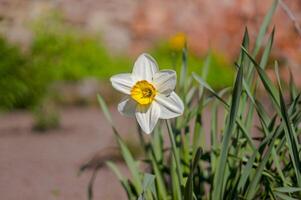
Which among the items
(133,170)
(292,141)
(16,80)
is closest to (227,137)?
(292,141)

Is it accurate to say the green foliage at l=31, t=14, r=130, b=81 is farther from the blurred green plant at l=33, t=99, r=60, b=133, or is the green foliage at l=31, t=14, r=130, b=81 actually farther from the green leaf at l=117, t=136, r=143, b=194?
the green leaf at l=117, t=136, r=143, b=194

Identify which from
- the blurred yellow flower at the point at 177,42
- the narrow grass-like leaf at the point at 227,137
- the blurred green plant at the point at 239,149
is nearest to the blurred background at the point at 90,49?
the blurred yellow flower at the point at 177,42

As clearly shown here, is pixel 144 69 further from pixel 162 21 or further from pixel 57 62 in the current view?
pixel 162 21

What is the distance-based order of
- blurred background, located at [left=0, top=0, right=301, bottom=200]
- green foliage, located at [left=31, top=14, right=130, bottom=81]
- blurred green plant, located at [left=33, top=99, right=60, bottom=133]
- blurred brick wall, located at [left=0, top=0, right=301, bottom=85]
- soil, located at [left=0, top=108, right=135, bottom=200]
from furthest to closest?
blurred brick wall, located at [left=0, top=0, right=301, bottom=85]
green foliage, located at [left=31, top=14, right=130, bottom=81]
blurred background, located at [left=0, top=0, right=301, bottom=200]
blurred green plant, located at [left=33, top=99, right=60, bottom=133]
soil, located at [left=0, top=108, right=135, bottom=200]

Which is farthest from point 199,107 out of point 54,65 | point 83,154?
point 54,65

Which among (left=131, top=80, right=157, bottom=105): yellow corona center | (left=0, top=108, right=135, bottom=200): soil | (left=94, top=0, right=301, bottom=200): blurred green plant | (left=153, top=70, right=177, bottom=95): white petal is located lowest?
(left=0, top=108, right=135, bottom=200): soil

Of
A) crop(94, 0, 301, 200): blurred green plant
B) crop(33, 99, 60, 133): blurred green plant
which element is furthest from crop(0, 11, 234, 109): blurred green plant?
crop(94, 0, 301, 200): blurred green plant

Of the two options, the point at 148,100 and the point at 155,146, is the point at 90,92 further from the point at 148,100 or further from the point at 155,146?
the point at 148,100
